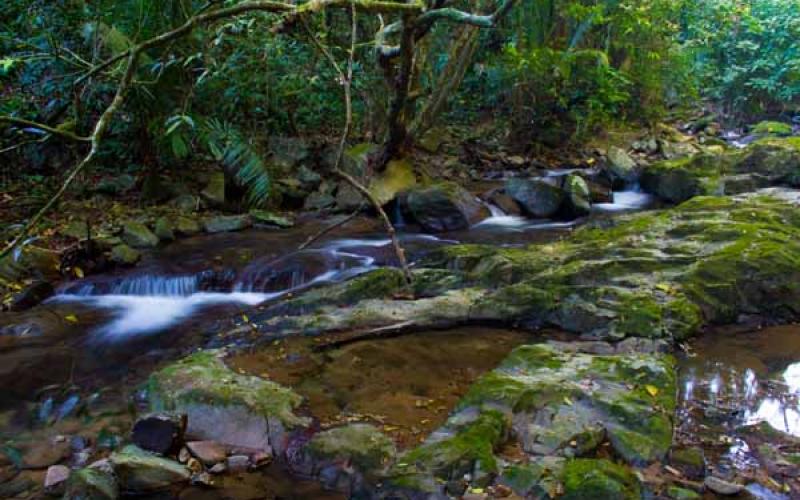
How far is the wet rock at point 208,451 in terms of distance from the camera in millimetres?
3248

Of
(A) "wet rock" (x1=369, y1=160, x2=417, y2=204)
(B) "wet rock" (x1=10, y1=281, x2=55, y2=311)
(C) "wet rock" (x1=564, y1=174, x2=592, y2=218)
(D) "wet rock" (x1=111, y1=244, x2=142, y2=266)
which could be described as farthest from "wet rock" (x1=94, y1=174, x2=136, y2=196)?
(C) "wet rock" (x1=564, y1=174, x2=592, y2=218)

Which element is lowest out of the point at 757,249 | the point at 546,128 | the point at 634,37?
the point at 757,249

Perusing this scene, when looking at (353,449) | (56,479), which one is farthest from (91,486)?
(353,449)

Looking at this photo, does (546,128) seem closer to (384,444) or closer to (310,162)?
(310,162)

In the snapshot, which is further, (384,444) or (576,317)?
(576,317)

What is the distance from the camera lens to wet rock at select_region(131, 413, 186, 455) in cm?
329

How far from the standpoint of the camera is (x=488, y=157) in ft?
41.5

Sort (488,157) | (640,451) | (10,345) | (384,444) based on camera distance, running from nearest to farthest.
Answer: (640,451) < (384,444) < (10,345) < (488,157)

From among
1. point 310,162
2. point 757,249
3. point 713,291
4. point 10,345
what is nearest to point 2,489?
point 10,345

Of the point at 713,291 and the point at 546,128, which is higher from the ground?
the point at 546,128

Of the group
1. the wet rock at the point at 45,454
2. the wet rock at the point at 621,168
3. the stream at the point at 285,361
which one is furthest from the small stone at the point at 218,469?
the wet rock at the point at 621,168

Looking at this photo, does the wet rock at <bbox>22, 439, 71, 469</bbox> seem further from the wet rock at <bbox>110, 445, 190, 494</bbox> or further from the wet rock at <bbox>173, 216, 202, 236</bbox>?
the wet rock at <bbox>173, 216, 202, 236</bbox>

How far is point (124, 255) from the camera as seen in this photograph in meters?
7.09

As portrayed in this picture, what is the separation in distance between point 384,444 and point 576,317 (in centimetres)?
199
